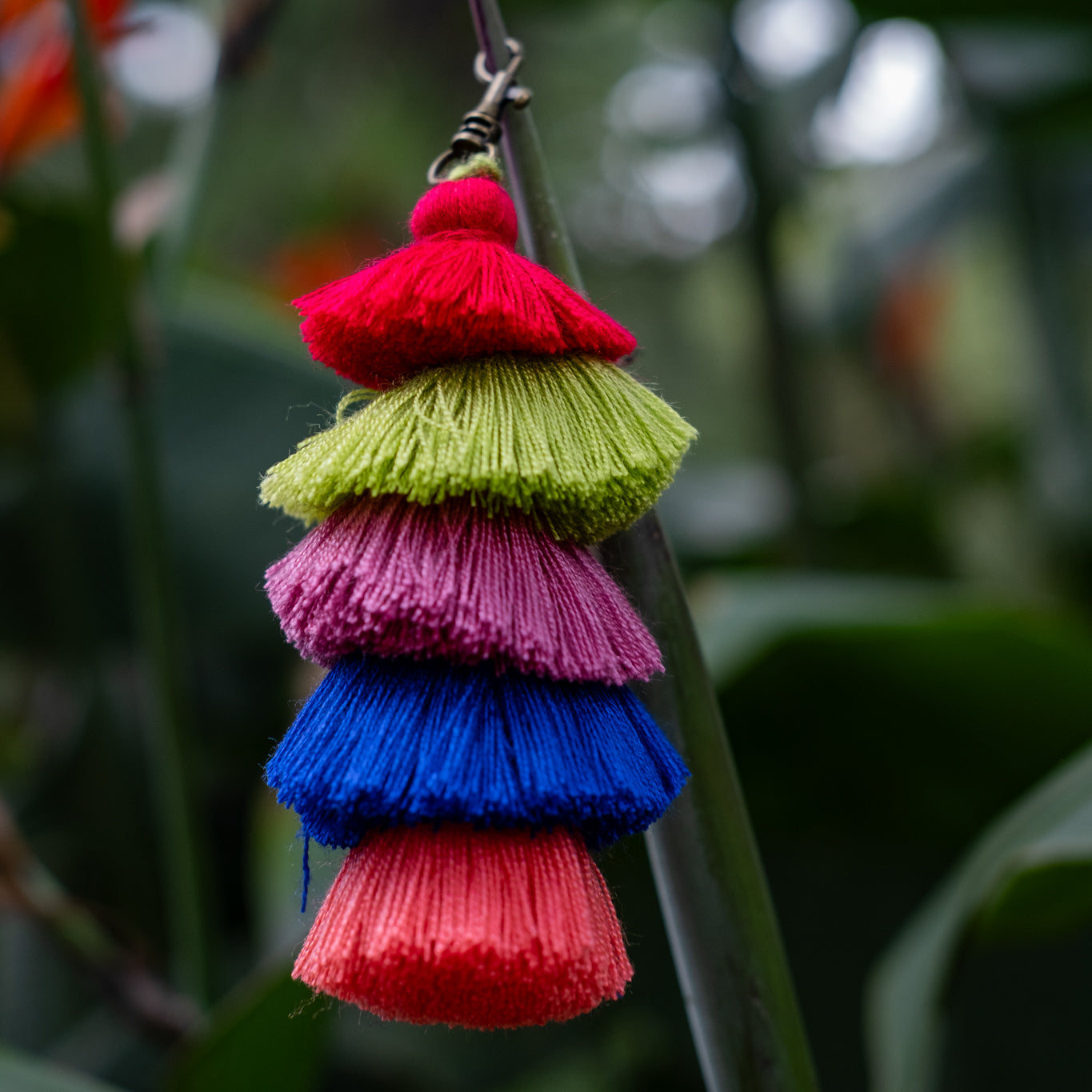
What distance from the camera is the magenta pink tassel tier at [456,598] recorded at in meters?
0.24

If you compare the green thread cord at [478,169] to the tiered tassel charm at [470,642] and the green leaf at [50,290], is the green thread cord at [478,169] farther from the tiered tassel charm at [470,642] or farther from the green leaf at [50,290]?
the green leaf at [50,290]

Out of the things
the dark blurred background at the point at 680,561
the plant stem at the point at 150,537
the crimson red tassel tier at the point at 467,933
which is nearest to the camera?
the crimson red tassel tier at the point at 467,933

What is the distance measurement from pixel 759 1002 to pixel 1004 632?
357 millimetres

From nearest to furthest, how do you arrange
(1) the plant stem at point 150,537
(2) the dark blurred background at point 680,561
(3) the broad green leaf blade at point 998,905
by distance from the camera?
1. (3) the broad green leaf blade at point 998,905
2. (1) the plant stem at point 150,537
3. (2) the dark blurred background at point 680,561

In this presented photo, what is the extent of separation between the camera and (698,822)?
29 cm

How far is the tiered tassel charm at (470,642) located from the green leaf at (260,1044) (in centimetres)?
23

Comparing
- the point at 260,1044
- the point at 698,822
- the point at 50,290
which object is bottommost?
the point at 260,1044

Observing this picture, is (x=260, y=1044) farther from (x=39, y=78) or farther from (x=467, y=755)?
(x=39, y=78)

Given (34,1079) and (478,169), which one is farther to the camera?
(34,1079)

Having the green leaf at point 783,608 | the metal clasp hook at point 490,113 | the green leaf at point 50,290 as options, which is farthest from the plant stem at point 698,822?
the green leaf at point 50,290

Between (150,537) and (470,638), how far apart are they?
0.36 m

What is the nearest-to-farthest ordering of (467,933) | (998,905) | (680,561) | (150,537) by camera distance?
(467,933)
(998,905)
(150,537)
(680,561)

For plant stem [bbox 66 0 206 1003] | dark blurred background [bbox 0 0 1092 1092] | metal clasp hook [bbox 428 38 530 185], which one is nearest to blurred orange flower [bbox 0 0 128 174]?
dark blurred background [bbox 0 0 1092 1092]

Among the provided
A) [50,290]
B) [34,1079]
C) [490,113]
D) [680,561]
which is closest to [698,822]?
[490,113]
